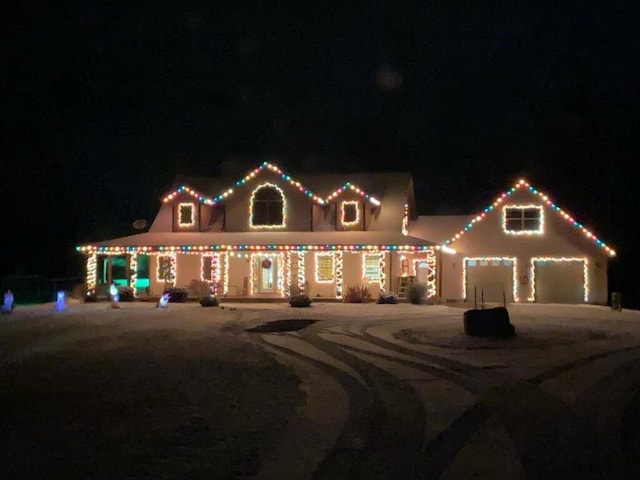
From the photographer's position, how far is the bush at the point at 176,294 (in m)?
30.8

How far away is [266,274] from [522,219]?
37.7 feet

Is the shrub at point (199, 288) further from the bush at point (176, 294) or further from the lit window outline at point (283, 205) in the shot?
the lit window outline at point (283, 205)

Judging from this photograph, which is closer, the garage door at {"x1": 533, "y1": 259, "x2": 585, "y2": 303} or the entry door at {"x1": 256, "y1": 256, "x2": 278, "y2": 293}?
the garage door at {"x1": 533, "y1": 259, "x2": 585, "y2": 303}

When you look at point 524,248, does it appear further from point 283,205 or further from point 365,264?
point 283,205

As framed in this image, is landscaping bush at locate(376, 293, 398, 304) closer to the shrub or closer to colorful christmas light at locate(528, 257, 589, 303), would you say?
colorful christmas light at locate(528, 257, 589, 303)

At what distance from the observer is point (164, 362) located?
43.2ft

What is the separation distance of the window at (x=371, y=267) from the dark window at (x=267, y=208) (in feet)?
14.1

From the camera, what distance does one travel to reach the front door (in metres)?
33.3

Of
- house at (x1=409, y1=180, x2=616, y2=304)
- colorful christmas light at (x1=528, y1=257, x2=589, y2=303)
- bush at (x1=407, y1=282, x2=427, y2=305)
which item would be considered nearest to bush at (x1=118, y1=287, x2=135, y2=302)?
bush at (x1=407, y1=282, x2=427, y2=305)

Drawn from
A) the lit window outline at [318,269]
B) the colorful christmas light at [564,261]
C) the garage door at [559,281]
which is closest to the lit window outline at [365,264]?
the lit window outline at [318,269]

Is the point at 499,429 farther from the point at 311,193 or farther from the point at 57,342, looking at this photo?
the point at 311,193

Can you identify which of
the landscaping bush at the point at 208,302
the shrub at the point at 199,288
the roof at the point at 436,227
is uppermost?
the roof at the point at 436,227

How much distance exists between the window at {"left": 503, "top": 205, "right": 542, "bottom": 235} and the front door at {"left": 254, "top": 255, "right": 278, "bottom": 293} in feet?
33.7

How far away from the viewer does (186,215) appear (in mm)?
34656
